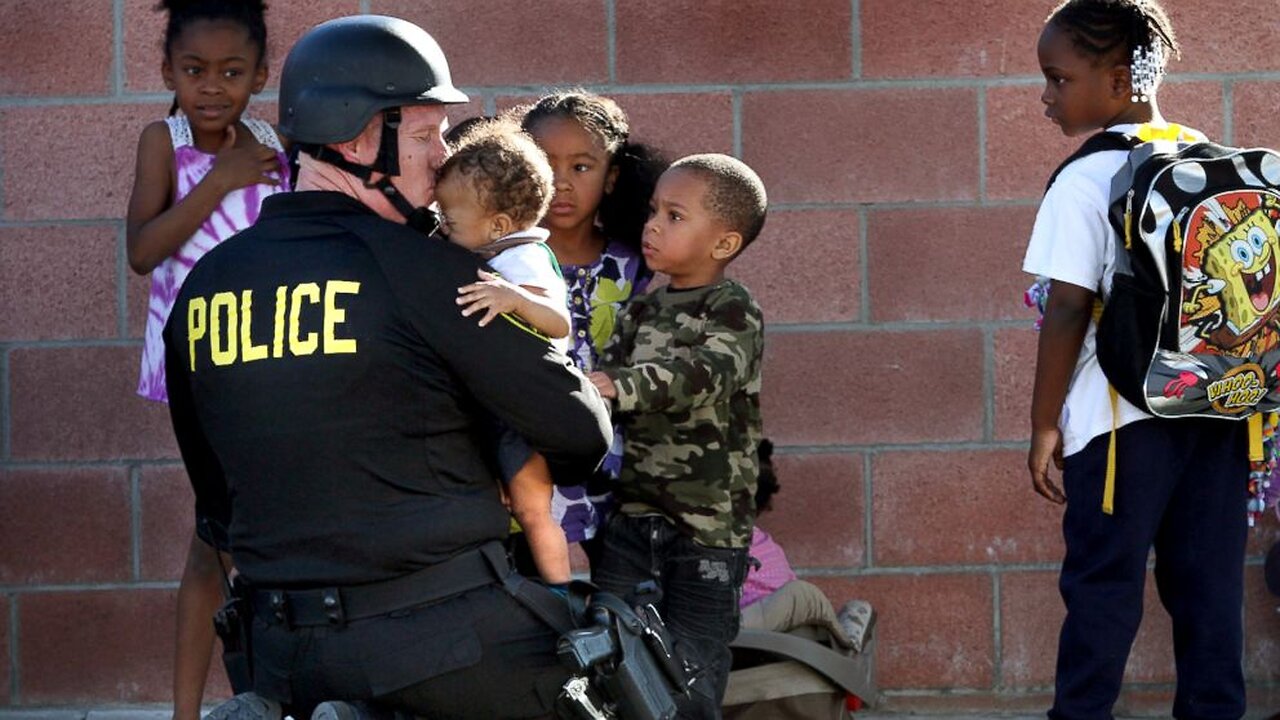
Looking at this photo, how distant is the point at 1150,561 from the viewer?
495cm

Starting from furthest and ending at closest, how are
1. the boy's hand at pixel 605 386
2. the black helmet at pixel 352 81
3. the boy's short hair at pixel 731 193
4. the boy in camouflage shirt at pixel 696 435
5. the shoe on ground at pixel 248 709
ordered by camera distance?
1. the boy's short hair at pixel 731 193
2. the boy in camouflage shirt at pixel 696 435
3. the boy's hand at pixel 605 386
4. the black helmet at pixel 352 81
5. the shoe on ground at pixel 248 709

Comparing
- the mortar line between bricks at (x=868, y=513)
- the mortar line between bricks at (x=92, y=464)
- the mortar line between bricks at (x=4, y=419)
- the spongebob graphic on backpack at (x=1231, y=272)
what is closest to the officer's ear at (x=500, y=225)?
the spongebob graphic on backpack at (x=1231, y=272)

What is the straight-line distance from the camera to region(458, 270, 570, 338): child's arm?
289 cm

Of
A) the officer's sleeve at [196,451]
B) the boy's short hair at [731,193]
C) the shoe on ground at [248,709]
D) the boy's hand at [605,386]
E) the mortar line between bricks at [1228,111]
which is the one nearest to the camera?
the shoe on ground at [248,709]

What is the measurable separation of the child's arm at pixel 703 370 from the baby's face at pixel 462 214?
0.35 m

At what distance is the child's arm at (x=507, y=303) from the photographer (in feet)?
9.50

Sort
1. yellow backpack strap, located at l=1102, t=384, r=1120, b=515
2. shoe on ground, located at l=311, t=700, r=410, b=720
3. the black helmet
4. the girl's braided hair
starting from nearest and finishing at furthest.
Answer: shoe on ground, located at l=311, t=700, r=410, b=720
the black helmet
yellow backpack strap, located at l=1102, t=384, r=1120, b=515
the girl's braided hair

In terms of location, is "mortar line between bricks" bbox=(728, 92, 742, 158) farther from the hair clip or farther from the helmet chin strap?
the helmet chin strap

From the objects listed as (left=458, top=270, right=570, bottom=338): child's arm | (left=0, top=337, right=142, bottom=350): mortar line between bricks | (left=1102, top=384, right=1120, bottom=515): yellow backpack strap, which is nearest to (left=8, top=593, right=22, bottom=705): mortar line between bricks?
(left=0, top=337, right=142, bottom=350): mortar line between bricks

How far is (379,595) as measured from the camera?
288cm

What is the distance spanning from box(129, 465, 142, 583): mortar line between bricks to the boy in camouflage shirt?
5.82 ft

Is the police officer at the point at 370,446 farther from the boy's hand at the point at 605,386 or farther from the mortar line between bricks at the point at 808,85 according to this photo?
the mortar line between bricks at the point at 808,85

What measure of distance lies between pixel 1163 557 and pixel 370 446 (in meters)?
1.92

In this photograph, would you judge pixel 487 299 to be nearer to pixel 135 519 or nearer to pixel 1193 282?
pixel 1193 282
